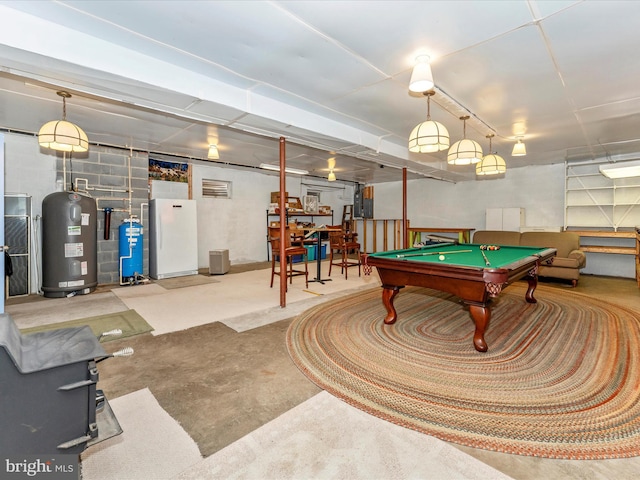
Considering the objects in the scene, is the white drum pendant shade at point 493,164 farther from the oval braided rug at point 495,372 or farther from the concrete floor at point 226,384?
the concrete floor at point 226,384

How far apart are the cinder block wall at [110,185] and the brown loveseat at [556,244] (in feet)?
26.1

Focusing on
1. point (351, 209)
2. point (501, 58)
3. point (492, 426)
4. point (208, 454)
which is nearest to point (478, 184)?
point (351, 209)

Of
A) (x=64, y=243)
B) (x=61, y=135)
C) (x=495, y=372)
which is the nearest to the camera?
(x=495, y=372)

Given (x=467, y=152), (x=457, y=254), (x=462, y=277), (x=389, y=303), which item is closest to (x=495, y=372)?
(x=462, y=277)

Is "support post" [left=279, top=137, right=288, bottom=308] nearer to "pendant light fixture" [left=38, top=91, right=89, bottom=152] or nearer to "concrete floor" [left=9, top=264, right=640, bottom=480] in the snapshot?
"concrete floor" [left=9, top=264, right=640, bottom=480]

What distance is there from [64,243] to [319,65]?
16.1ft

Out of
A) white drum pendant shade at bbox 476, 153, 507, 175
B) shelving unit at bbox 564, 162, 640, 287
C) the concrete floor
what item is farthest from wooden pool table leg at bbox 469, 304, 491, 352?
shelving unit at bbox 564, 162, 640, 287

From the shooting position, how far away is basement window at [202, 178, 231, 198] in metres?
7.99

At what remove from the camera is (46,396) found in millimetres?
1200

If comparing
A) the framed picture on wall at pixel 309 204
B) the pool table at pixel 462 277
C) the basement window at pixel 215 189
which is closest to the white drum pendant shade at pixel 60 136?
the pool table at pixel 462 277

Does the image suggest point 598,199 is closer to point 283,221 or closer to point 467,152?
point 467,152

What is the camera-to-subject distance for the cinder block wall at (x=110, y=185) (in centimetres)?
554

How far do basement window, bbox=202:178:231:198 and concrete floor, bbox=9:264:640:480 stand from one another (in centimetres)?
528

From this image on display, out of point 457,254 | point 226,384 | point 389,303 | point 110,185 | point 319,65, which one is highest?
point 319,65
